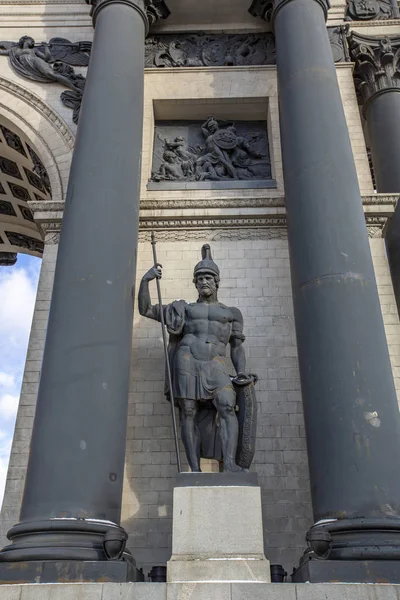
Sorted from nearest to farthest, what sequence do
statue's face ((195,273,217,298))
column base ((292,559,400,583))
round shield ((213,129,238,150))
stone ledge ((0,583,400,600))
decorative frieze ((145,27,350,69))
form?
stone ledge ((0,583,400,600)) < column base ((292,559,400,583)) < statue's face ((195,273,217,298)) < round shield ((213,129,238,150)) < decorative frieze ((145,27,350,69))

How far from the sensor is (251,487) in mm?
7375

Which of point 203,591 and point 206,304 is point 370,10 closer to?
point 206,304

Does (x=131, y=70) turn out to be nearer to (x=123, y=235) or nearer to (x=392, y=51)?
(x=123, y=235)

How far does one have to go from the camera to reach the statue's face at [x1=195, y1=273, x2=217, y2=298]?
9758 mm

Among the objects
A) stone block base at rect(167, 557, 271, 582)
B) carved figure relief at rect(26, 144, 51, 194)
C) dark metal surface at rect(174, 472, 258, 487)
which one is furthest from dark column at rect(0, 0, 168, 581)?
carved figure relief at rect(26, 144, 51, 194)

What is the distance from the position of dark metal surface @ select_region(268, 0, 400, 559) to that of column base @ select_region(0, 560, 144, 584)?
2.86m

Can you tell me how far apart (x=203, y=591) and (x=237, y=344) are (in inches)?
161

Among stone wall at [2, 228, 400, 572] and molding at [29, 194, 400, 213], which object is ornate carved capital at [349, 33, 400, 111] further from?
stone wall at [2, 228, 400, 572]

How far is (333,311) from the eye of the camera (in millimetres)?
9273

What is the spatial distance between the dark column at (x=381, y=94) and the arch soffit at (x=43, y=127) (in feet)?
25.3

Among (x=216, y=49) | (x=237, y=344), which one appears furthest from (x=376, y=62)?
(x=237, y=344)

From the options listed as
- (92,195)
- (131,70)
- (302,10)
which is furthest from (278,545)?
(302,10)

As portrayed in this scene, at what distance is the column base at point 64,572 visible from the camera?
23.1 ft

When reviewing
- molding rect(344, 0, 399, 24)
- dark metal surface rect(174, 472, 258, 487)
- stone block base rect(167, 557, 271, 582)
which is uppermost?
molding rect(344, 0, 399, 24)
